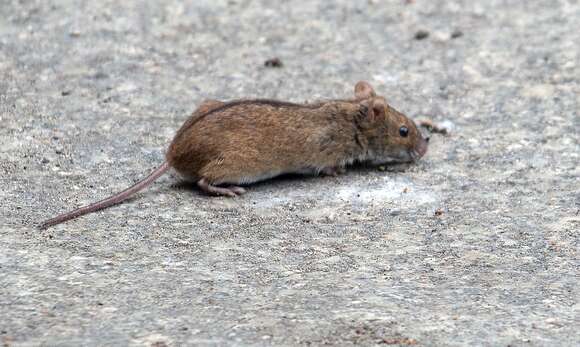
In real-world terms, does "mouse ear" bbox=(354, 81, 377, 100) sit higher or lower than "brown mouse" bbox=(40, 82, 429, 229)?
higher

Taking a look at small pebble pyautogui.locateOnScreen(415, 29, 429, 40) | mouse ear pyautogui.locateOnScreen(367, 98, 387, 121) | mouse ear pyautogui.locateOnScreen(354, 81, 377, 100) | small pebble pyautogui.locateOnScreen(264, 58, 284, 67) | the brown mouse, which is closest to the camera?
the brown mouse

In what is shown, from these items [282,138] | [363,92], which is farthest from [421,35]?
[282,138]

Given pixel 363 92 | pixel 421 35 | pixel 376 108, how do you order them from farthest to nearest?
pixel 421 35 < pixel 363 92 < pixel 376 108

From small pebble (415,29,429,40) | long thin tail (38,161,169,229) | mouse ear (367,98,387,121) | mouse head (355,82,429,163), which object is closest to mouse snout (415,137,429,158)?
mouse head (355,82,429,163)

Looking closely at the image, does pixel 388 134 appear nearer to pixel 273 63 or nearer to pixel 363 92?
pixel 363 92

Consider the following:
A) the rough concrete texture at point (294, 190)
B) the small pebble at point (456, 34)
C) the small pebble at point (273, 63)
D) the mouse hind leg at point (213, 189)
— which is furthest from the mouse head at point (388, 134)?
the small pebble at point (456, 34)

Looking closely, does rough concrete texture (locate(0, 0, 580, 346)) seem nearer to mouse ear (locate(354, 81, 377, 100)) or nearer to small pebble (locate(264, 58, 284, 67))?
small pebble (locate(264, 58, 284, 67))

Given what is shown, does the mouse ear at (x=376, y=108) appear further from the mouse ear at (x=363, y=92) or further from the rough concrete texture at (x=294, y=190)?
the rough concrete texture at (x=294, y=190)
